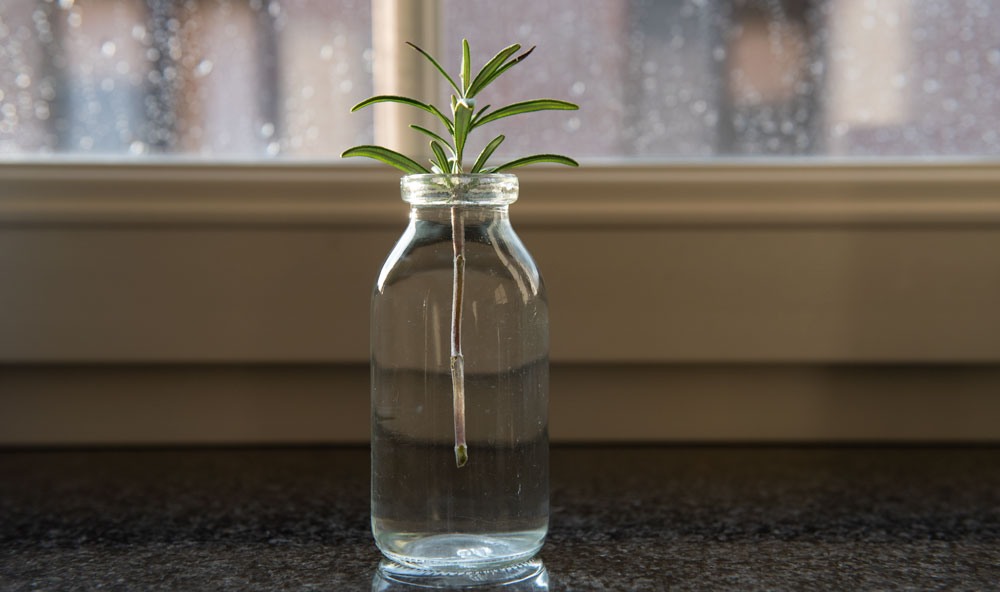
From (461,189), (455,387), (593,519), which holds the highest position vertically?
(461,189)

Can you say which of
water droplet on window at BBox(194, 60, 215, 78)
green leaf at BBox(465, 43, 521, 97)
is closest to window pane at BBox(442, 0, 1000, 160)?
water droplet on window at BBox(194, 60, 215, 78)

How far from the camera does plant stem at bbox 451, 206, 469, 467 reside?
0.52 meters

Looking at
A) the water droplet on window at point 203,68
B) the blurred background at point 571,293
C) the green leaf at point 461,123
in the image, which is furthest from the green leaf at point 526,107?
the water droplet on window at point 203,68

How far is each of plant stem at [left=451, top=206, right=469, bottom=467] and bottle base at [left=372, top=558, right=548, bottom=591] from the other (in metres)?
0.06

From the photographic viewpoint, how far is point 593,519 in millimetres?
663

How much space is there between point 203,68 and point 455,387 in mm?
636

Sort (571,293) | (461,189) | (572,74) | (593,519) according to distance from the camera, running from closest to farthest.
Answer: (461,189) < (593,519) < (571,293) < (572,74)

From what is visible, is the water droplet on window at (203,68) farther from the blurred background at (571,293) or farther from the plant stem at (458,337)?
the plant stem at (458,337)

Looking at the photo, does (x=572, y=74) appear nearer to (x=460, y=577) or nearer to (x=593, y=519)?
(x=593, y=519)

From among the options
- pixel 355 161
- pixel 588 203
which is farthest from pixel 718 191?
pixel 355 161

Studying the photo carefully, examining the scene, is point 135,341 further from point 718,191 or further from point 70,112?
point 718,191

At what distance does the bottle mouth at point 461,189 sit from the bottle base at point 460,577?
0.21 meters

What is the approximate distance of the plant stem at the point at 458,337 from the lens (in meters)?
0.52

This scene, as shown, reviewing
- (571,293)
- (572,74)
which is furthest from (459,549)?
(572,74)
